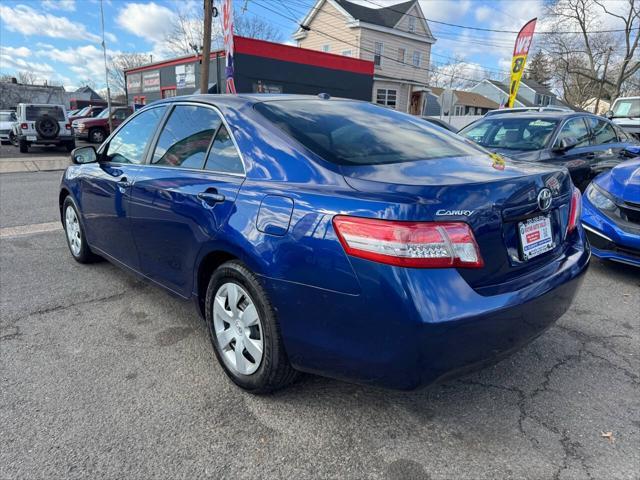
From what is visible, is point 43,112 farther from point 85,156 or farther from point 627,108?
point 627,108

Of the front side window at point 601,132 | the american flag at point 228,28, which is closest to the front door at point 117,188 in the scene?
the front side window at point 601,132

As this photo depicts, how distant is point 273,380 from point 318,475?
529 mm

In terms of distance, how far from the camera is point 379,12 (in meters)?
31.0

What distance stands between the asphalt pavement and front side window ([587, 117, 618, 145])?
14.0 feet

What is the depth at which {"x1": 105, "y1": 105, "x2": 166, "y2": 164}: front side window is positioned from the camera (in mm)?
3379

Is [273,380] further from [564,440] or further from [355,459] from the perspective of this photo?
[564,440]

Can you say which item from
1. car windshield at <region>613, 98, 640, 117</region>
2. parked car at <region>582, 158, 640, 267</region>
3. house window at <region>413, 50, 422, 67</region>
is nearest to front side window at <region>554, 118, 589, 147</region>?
parked car at <region>582, 158, 640, 267</region>

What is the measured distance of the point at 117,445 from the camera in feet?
6.95

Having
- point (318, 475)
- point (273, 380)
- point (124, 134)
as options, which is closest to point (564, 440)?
point (318, 475)

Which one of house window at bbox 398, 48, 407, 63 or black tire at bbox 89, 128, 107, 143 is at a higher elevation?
house window at bbox 398, 48, 407, 63

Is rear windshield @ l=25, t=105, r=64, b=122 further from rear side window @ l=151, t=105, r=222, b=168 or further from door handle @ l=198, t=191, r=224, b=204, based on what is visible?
door handle @ l=198, t=191, r=224, b=204

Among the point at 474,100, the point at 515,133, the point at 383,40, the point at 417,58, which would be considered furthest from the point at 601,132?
the point at 474,100

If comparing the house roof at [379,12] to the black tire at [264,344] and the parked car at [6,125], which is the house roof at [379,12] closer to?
the parked car at [6,125]

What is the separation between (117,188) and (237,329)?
1694 millimetres
